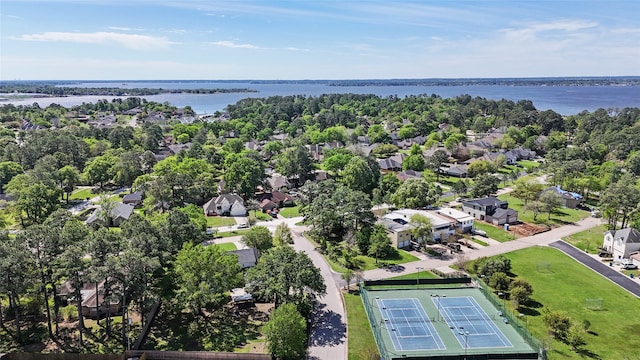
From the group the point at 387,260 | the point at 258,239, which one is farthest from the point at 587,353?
the point at 258,239

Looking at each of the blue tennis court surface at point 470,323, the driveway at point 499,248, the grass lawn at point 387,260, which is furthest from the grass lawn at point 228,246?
the blue tennis court surface at point 470,323

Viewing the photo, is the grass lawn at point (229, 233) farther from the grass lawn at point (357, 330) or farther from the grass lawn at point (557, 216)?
the grass lawn at point (557, 216)

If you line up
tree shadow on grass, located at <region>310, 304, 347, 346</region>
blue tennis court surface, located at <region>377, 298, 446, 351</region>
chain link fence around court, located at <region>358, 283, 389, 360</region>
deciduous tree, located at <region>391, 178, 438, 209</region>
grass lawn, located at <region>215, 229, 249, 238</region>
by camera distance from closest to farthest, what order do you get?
1. chain link fence around court, located at <region>358, 283, 389, 360</region>
2. blue tennis court surface, located at <region>377, 298, 446, 351</region>
3. tree shadow on grass, located at <region>310, 304, 347, 346</region>
4. grass lawn, located at <region>215, 229, 249, 238</region>
5. deciduous tree, located at <region>391, 178, 438, 209</region>

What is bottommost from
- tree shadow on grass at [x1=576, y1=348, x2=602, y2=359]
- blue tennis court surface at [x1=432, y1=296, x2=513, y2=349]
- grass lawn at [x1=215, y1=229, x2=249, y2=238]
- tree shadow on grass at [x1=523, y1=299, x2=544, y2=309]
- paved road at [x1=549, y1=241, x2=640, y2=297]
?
tree shadow on grass at [x1=576, y1=348, x2=602, y2=359]

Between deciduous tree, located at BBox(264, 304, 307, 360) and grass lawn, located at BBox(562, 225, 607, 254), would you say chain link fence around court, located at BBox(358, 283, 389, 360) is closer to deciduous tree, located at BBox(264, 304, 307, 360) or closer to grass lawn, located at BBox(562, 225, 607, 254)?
deciduous tree, located at BBox(264, 304, 307, 360)

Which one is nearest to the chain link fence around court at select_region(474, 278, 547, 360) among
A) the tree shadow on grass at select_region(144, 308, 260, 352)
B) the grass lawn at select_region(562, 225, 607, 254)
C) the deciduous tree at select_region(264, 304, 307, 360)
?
the deciduous tree at select_region(264, 304, 307, 360)

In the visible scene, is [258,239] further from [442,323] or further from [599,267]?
[599,267]
